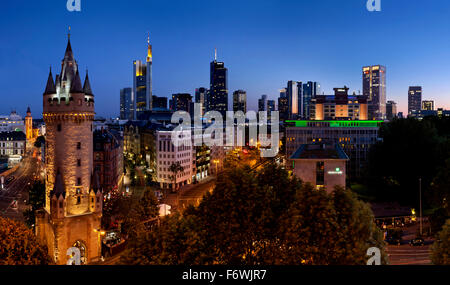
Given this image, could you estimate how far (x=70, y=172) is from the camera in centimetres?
3512

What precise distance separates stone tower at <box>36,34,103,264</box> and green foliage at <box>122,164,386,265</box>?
1864cm

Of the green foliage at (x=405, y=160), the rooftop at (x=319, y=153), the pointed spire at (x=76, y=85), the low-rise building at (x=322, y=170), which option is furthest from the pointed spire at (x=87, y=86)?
the green foliage at (x=405, y=160)

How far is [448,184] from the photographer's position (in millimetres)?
38875

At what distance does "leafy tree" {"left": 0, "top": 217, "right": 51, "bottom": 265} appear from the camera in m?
20.1

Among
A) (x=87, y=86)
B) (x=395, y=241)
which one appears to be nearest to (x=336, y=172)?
(x=395, y=241)

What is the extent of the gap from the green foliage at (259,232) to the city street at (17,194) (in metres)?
42.7

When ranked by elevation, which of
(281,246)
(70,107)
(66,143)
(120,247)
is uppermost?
(70,107)

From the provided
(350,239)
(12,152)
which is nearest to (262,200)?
(350,239)

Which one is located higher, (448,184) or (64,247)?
(448,184)

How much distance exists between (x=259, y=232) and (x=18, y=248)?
12916 mm

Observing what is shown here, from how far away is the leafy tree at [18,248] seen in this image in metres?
20.1

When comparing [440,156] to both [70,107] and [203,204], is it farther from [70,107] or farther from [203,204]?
[70,107]

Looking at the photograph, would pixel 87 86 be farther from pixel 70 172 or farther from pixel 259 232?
pixel 259 232
